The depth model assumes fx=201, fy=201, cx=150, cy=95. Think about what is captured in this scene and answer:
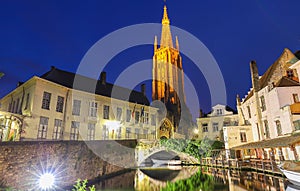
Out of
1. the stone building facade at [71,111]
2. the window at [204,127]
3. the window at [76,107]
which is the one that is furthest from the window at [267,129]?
the window at [76,107]

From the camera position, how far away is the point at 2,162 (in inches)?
404

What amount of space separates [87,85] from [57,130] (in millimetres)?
7475

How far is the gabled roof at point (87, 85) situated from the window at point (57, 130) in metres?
4.23

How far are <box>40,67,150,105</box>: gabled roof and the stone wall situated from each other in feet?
30.5

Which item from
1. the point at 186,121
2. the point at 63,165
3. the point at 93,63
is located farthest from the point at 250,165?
the point at 186,121

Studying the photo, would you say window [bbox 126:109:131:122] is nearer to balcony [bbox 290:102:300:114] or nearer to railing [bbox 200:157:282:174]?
railing [bbox 200:157:282:174]

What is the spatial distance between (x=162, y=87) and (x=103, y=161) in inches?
1952

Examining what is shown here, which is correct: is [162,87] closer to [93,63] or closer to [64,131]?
[93,63]

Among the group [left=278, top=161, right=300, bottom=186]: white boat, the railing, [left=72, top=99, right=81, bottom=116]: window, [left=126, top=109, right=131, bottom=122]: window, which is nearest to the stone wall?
[left=72, top=99, right=81, bottom=116]: window

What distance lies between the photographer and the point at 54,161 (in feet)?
42.9

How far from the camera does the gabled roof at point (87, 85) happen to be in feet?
78.0

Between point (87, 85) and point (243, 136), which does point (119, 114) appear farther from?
point (243, 136)

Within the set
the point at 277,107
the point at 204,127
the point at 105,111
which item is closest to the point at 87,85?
the point at 105,111

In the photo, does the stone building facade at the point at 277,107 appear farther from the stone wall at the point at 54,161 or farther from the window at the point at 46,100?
the window at the point at 46,100
